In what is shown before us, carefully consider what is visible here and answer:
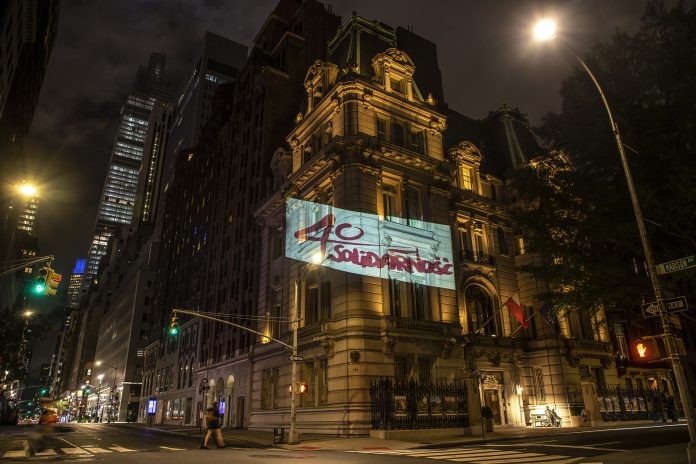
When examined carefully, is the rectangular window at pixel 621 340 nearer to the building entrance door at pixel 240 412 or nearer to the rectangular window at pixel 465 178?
the rectangular window at pixel 465 178

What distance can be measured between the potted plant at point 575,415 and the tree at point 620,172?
1816cm

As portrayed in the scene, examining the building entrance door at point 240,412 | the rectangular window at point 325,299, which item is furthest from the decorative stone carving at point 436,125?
the building entrance door at point 240,412

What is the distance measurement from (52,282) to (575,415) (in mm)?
35010

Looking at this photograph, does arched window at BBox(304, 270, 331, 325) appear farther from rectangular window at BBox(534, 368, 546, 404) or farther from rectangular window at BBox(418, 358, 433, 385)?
rectangular window at BBox(534, 368, 546, 404)

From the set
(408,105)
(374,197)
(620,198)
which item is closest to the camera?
(620,198)

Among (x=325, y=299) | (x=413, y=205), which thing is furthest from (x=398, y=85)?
(x=325, y=299)

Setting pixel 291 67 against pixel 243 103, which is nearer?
pixel 291 67

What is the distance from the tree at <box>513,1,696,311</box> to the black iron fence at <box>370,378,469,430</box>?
10.8 metres

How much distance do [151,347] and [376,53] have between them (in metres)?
68.9

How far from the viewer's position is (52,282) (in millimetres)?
20609

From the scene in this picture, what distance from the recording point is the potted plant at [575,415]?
34.4 m

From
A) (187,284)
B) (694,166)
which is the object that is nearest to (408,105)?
(694,166)

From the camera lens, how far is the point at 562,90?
20375 millimetres

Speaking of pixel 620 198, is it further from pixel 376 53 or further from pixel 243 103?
pixel 243 103
